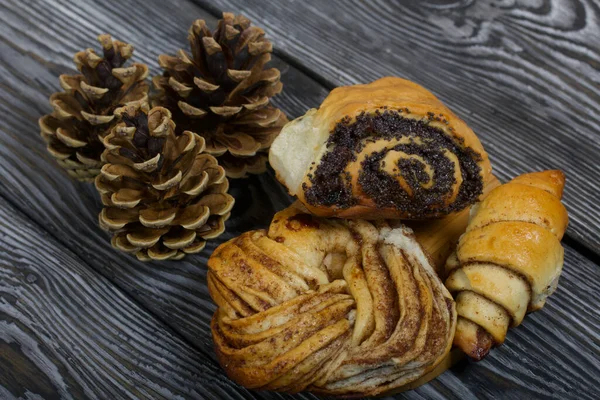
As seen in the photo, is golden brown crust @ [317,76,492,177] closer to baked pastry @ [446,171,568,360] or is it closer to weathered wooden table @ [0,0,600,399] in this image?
baked pastry @ [446,171,568,360]

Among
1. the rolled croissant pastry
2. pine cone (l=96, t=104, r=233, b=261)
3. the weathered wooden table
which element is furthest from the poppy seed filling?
the weathered wooden table

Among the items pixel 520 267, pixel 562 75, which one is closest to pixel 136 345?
pixel 520 267

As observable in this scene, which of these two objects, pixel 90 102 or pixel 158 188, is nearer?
pixel 158 188

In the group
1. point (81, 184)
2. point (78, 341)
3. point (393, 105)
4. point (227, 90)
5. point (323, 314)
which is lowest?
point (78, 341)

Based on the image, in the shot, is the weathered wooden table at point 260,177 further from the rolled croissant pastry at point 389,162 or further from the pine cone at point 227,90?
the rolled croissant pastry at point 389,162

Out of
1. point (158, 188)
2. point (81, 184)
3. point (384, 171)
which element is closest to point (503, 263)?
point (384, 171)

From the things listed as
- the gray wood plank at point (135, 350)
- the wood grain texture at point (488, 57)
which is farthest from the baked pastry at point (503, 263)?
the wood grain texture at point (488, 57)

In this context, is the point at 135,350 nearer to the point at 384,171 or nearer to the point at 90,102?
the point at 90,102
